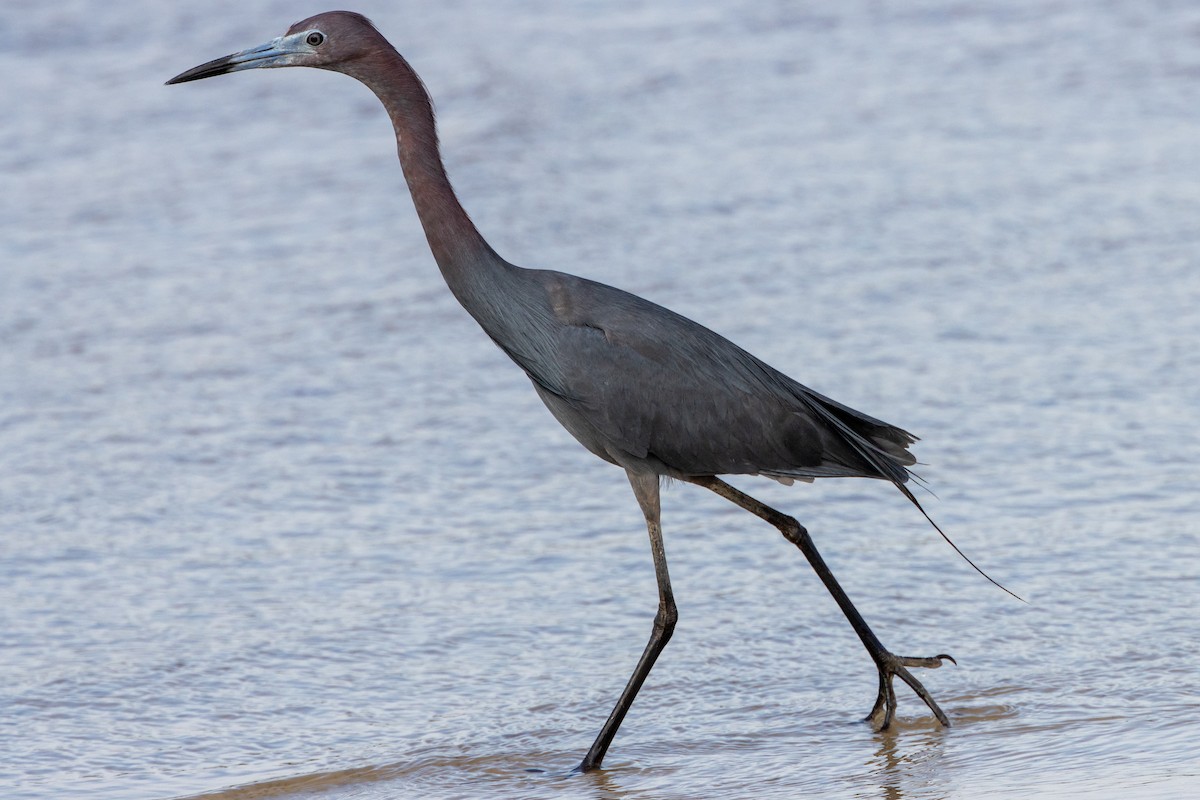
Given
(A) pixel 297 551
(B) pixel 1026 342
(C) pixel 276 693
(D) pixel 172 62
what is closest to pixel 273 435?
(A) pixel 297 551

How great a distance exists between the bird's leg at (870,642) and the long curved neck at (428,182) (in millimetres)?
813

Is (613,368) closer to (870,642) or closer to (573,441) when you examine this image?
(870,642)


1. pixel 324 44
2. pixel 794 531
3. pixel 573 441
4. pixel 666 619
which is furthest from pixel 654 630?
pixel 573 441

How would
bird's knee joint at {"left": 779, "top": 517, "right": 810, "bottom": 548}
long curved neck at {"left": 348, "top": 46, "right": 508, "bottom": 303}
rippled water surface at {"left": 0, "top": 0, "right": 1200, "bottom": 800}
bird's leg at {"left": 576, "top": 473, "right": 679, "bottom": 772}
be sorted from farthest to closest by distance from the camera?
bird's knee joint at {"left": 779, "top": 517, "right": 810, "bottom": 548} → rippled water surface at {"left": 0, "top": 0, "right": 1200, "bottom": 800} → long curved neck at {"left": 348, "top": 46, "right": 508, "bottom": 303} → bird's leg at {"left": 576, "top": 473, "right": 679, "bottom": 772}

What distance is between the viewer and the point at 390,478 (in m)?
6.37

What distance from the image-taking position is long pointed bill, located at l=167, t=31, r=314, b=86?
442 cm

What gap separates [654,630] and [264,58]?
1792 mm

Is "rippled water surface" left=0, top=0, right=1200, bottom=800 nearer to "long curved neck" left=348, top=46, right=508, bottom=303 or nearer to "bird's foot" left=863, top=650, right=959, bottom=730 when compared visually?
"bird's foot" left=863, top=650, right=959, bottom=730

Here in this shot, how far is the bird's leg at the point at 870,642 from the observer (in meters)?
4.57

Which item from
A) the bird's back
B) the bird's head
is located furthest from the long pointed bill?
the bird's back

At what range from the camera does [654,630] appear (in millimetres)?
4637

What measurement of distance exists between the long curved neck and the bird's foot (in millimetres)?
1434

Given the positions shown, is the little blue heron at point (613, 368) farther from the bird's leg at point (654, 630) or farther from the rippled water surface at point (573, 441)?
the rippled water surface at point (573, 441)

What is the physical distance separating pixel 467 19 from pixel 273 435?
7.67 metres
